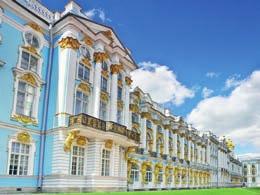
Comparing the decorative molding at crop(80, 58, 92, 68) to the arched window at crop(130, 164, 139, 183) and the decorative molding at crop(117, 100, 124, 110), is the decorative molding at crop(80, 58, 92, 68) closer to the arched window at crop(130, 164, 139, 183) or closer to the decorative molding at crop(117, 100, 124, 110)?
the decorative molding at crop(117, 100, 124, 110)

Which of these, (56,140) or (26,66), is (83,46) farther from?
(56,140)

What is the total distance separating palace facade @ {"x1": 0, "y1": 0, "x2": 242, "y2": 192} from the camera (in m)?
22.5

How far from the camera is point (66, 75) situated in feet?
82.2

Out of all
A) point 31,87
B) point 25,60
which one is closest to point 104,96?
point 31,87

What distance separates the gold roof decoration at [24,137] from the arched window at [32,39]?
6.74m

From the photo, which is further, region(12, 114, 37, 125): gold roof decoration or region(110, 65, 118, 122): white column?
region(110, 65, 118, 122): white column

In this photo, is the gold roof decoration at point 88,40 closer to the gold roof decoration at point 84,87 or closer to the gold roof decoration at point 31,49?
the gold roof decoration at point 84,87

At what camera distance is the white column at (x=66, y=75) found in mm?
24444

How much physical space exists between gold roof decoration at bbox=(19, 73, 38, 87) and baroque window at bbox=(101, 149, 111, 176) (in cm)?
767

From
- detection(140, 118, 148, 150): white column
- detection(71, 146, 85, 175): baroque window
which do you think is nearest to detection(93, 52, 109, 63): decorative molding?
detection(71, 146, 85, 175): baroque window

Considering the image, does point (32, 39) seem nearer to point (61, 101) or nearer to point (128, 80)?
point (61, 101)

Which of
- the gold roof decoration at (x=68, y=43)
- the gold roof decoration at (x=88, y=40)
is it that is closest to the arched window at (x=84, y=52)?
the gold roof decoration at (x=88, y=40)

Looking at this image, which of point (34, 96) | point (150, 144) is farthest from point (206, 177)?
point (34, 96)

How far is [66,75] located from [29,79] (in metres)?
2.76
